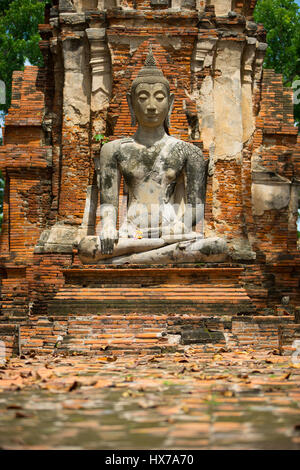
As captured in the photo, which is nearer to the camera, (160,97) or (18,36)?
(160,97)

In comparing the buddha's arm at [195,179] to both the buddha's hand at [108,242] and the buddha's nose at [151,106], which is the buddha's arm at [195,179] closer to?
the buddha's nose at [151,106]

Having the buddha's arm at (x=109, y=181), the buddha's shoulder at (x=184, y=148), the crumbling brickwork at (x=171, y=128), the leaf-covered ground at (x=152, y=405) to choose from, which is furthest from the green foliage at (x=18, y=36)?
the leaf-covered ground at (x=152, y=405)

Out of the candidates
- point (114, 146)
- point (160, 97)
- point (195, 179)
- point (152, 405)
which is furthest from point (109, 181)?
point (152, 405)

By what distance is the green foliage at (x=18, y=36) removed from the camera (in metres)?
19.2

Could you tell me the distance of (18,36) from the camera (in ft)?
65.6

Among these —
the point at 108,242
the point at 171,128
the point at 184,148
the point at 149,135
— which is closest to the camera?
the point at 108,242

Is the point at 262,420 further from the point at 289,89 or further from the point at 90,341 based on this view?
the point at 289,89

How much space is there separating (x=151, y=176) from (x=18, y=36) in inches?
493

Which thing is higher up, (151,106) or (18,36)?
(18,36)

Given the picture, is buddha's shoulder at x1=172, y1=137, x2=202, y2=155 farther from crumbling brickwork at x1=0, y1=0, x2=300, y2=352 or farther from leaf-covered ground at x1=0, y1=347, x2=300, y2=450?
leaf-covered ground at x1=0, y1=347, x2=300, y2=450

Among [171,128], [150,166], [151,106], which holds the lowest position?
[150,166]

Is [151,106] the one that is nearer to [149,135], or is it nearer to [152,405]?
[149,135]

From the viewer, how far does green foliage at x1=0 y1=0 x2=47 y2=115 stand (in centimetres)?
1919

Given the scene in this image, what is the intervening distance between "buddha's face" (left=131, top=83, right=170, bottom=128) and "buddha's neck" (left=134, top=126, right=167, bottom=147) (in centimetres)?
8
